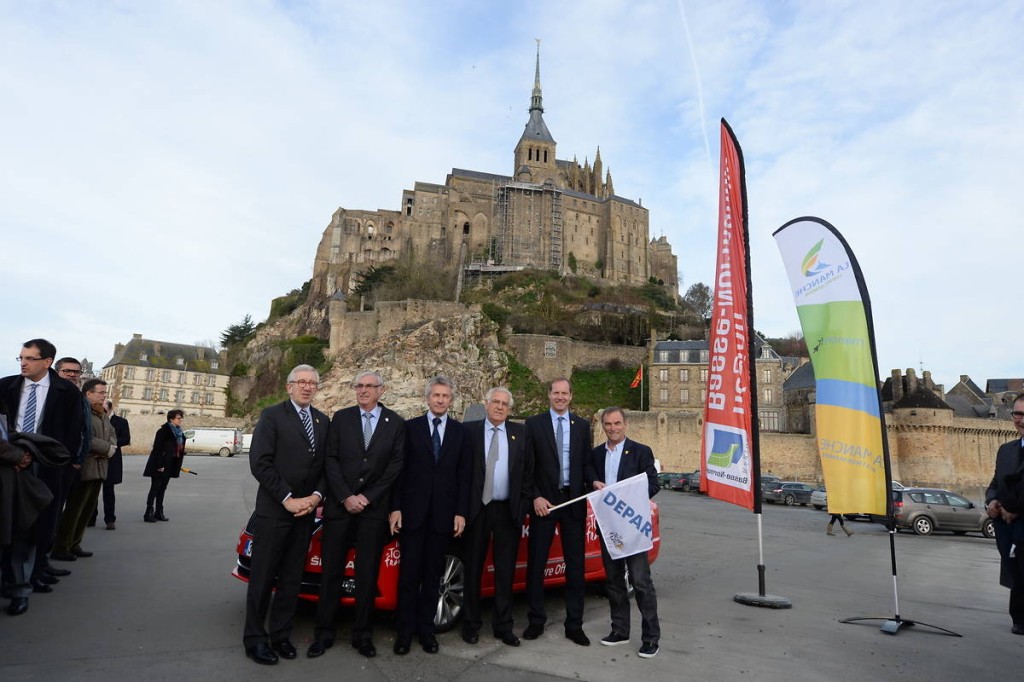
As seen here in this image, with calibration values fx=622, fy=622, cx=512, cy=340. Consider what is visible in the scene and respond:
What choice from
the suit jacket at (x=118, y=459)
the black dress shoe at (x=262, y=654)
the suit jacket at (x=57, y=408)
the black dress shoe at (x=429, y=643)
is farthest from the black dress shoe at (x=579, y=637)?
the suit jacket at (x=118, y=459)

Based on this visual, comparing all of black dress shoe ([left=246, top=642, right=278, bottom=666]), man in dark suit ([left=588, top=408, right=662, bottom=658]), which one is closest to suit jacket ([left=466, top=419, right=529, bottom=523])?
man in dark suit ([left=588, top=408, right=662, bottom=658])

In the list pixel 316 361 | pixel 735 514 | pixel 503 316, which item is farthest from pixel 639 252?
pixel 735 514

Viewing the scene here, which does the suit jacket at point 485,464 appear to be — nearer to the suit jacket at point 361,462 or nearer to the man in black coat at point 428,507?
the man in black coat at point 428,507

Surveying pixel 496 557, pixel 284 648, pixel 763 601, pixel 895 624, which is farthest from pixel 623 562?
pixel 284 648

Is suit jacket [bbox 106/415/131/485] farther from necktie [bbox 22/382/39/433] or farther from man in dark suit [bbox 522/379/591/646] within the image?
man in dark suit [bbox 522/379/591/646]

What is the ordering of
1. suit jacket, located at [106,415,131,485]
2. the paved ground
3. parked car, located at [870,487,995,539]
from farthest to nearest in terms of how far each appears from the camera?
parked car, located at [870,487,995,539] < suit jacket, located at [106,415,131,485] < the paved ground

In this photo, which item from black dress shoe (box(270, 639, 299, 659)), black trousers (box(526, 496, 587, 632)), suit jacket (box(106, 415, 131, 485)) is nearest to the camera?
black dress shoe (box(270, 639, 299, 659))

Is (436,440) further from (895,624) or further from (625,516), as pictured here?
(895,624)

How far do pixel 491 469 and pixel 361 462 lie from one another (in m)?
1.03

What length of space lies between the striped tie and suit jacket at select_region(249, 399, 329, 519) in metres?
0.02

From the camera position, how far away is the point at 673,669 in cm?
422

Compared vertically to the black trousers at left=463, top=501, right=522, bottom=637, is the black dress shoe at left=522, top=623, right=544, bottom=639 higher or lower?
lower

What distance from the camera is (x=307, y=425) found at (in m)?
4.59

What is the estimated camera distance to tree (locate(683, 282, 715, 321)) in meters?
76.0
